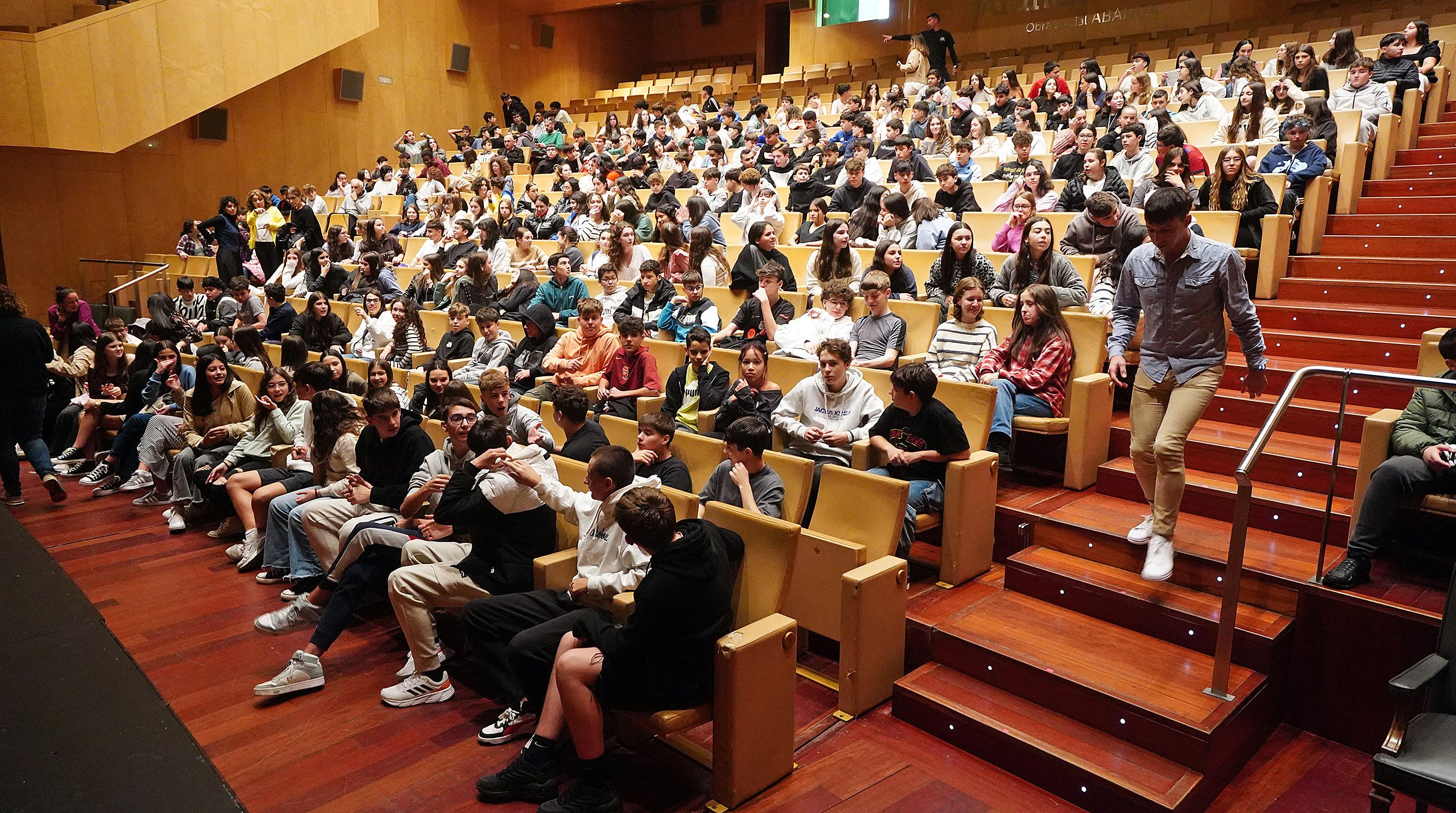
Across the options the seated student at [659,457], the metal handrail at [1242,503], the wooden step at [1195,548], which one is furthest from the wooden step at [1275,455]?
the seated student at [659,457]

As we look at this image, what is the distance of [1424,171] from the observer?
15.3 ft

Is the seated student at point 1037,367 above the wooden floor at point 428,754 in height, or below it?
above

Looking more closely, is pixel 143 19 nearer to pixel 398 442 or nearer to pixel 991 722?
pixel 398 442

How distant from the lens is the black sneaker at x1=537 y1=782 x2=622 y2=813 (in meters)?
2.03

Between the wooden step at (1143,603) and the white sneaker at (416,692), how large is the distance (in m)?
1.71

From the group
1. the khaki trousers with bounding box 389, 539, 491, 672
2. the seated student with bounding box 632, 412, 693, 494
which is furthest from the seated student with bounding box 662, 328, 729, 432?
the khaki trousers with bounding box 389, 539, 491, 672

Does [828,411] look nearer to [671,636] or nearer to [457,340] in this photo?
[671,636]

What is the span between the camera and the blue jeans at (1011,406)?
10.4 ft

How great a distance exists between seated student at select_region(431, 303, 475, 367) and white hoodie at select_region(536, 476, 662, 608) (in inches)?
95.0

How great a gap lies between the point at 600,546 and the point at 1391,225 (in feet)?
13.3

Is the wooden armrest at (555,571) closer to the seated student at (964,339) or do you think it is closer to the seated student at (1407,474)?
the seated student at (964,339)

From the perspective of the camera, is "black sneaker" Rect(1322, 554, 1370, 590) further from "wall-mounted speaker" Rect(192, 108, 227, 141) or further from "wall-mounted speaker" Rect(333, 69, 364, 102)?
"wall-mounted speaker" Rect(333, 69, 364, 102)

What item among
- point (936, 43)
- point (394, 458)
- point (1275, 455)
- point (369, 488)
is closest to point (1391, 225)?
point (1275, 455)

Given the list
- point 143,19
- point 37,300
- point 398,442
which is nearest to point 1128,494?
point 398,442
